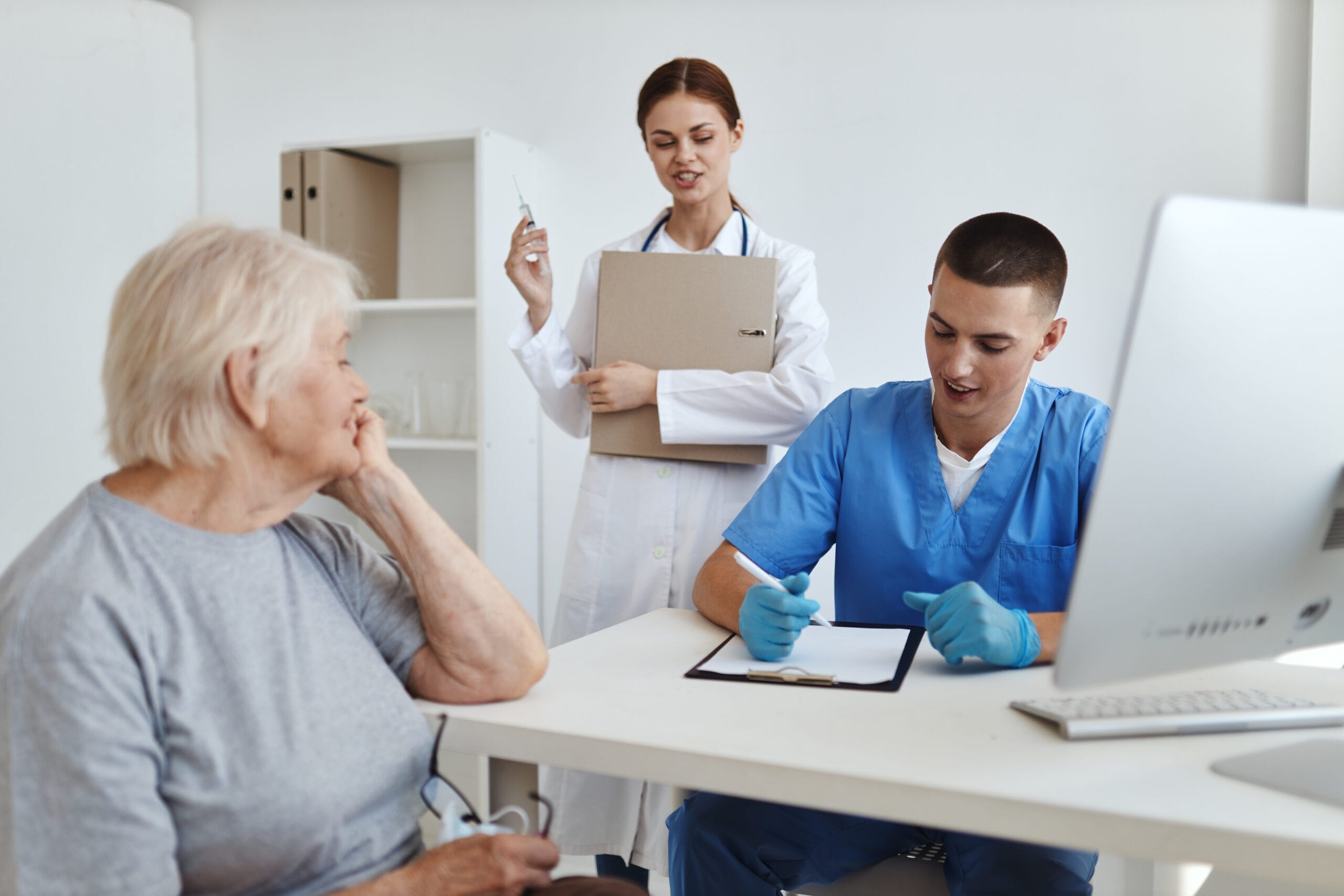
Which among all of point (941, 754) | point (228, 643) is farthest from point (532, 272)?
point (941, 754)

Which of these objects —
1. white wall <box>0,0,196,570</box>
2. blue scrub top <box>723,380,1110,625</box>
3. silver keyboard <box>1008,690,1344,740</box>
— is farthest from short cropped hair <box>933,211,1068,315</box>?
white wall <box>0,0,196,570</box>

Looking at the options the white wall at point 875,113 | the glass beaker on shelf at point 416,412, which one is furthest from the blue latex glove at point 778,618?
the glass beaker on shelf at point 416,412

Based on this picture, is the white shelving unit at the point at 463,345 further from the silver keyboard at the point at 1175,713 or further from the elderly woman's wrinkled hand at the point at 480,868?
the silver keyboard at the point at 1175,713

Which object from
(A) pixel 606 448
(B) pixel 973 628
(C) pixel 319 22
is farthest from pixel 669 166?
(C) pixel 319 22

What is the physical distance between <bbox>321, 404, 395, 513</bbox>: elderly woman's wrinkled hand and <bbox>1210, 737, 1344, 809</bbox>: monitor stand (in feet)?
2.71

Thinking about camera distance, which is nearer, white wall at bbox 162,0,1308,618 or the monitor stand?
the monitor stand

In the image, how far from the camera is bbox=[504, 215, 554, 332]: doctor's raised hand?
2.11 m

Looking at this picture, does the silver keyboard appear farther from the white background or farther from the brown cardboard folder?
the white background

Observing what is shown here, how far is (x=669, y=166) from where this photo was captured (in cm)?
204

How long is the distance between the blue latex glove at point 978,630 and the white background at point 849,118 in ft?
4.78

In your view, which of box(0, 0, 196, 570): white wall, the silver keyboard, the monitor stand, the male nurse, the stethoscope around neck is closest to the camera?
the monitor stand

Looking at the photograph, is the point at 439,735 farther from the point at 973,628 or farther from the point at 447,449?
the point at 447,449

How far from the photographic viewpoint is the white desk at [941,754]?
0.77m

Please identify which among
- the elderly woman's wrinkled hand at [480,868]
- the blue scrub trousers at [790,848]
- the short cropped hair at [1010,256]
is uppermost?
the short cropped hair at [1010,256]
